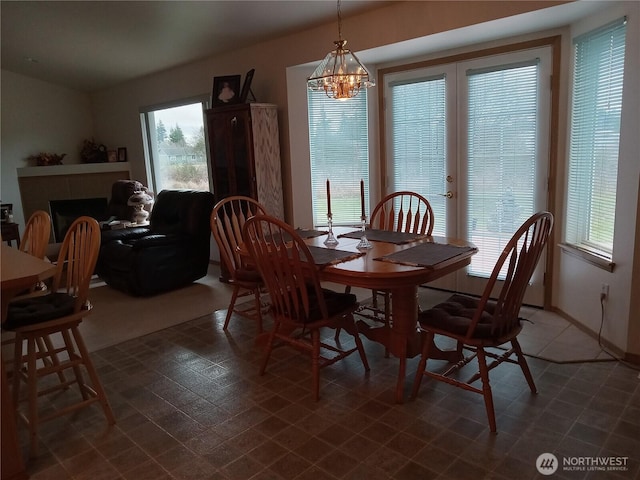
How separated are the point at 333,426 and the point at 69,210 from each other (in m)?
6.06

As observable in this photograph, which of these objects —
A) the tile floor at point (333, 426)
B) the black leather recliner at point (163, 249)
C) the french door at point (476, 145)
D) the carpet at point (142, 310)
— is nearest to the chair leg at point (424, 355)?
the tile floor at point (333, 426)

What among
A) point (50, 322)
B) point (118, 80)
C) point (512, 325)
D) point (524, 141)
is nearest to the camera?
point (50, 322)

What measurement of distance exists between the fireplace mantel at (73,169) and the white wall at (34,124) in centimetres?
24

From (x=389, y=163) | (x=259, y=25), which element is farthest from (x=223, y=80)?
(x=389, y=163)

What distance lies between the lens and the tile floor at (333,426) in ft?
6.48

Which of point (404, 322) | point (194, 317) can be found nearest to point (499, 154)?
point (404, 322)

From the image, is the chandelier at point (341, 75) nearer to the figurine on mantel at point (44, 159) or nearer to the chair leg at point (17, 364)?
the chair leg at point (17, 364)

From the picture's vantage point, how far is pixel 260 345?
10.5ft

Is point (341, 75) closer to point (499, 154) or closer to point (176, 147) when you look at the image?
point (499, 154)

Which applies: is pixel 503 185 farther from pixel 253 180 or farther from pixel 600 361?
pixel 253 180

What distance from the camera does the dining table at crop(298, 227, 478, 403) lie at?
2.27 m

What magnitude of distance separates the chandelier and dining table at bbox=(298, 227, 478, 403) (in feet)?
3.01

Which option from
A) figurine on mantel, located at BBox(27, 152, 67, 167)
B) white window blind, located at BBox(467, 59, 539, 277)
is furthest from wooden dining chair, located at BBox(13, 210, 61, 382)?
figurine on mantel, located at BBox(27, 152, 67, 167)

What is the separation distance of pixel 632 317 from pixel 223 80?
12.7ft
